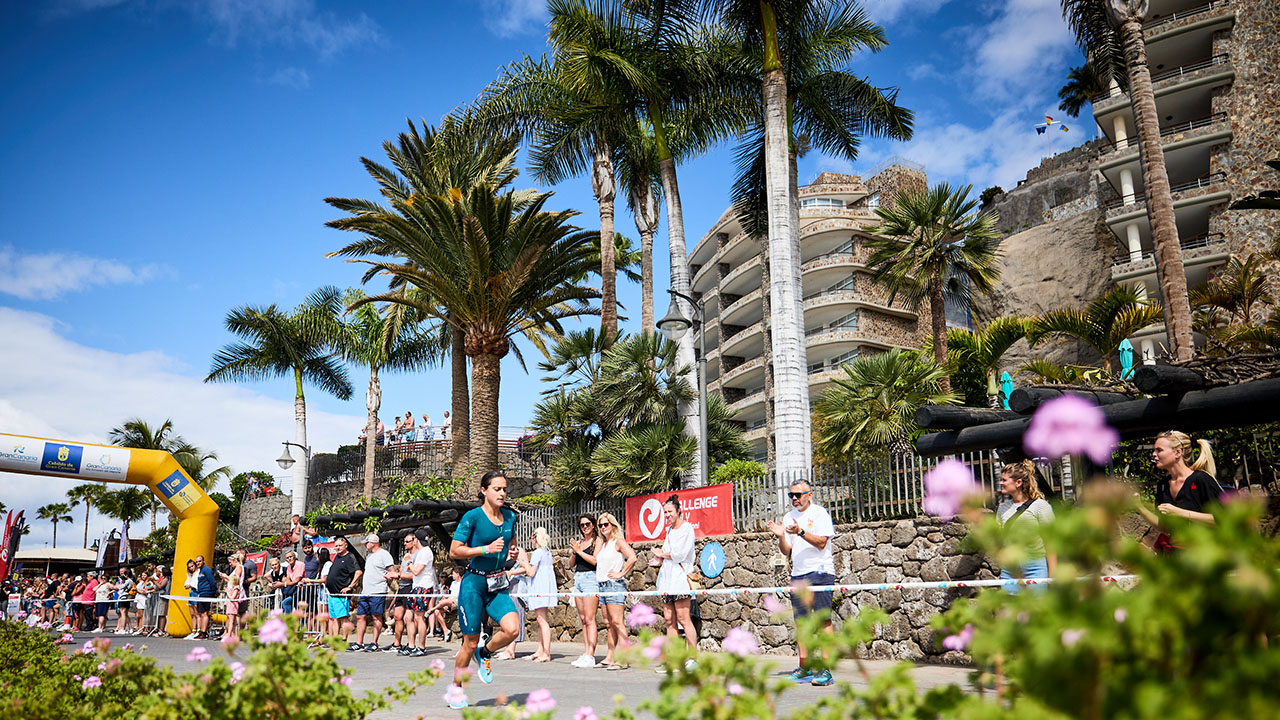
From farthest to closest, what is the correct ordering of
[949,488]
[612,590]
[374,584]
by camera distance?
[374,584]
[612,590]
[949,488]

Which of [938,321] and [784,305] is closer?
[784,305]

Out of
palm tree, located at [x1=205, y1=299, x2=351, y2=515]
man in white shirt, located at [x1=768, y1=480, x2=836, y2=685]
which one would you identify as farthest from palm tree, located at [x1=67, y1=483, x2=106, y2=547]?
man in white shirt, located at [x1=768, y1=480, x2=836, y2=685]

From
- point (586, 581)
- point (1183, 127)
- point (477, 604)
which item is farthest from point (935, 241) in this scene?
point (477, 604)

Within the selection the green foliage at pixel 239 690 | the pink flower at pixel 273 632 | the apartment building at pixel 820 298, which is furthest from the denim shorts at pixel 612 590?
the apartment building at pixel 820 298

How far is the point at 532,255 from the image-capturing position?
2297 centimetres

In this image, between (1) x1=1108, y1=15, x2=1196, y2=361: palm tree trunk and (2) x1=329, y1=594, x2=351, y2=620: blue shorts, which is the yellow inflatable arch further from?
(1) x1=1108, y1=15, x2=1196, y2=361: palm tree trunk

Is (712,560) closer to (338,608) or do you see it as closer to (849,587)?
(849,587)

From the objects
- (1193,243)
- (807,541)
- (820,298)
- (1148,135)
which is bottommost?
(807,541)

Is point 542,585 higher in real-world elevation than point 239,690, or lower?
lower

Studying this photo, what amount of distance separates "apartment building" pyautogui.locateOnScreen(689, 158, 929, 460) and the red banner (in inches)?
1399

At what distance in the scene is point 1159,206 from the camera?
1739cm

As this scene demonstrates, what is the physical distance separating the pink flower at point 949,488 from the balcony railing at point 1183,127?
39.9 metres

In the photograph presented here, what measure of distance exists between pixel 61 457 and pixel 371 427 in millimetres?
20086

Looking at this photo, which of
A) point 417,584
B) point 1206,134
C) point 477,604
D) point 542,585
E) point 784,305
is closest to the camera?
point 477,604
